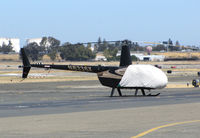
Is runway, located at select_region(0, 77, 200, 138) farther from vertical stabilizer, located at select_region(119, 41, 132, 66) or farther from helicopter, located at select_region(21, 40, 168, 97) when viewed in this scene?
vertical stabilizer, located at select_region(119, 41, 132, 66)

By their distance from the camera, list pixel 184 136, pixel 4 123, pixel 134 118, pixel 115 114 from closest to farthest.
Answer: pixel 184 136 → pixel 4 123 → pixel 134 118 → pixel 115 114

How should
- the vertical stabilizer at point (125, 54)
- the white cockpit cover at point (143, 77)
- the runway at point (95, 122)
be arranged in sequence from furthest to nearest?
the vertical stabilizer at point (125, 54)
the white cockpit cover at point (143, 77)
the runway at point (95, 122)

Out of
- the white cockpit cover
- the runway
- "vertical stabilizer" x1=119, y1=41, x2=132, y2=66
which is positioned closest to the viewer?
the runway

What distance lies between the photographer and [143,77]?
41812mm

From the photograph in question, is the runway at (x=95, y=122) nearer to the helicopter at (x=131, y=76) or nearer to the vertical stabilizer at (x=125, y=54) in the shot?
the helicopter at (x=131, y=76)

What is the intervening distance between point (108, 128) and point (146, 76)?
21.3 metres

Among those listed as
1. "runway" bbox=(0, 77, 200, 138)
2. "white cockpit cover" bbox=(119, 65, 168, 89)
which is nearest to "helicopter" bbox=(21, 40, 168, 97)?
"white cockpit cover" bbox=(119, 65, 168, 89)

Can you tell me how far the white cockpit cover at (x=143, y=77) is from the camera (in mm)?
41438

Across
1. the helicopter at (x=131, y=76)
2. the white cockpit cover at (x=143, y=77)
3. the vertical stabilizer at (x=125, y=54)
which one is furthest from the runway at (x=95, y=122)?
the vertical stabilizer at (x=125, y=54)

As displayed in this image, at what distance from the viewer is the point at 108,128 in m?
20.7

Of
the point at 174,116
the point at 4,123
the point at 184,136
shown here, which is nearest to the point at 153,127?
the point at 184,136

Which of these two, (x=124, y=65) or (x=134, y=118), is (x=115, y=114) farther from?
(x=124, y=65)

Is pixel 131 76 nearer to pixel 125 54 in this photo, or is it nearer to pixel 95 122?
pixel 125 54

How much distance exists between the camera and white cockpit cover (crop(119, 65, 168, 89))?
41438 mm
